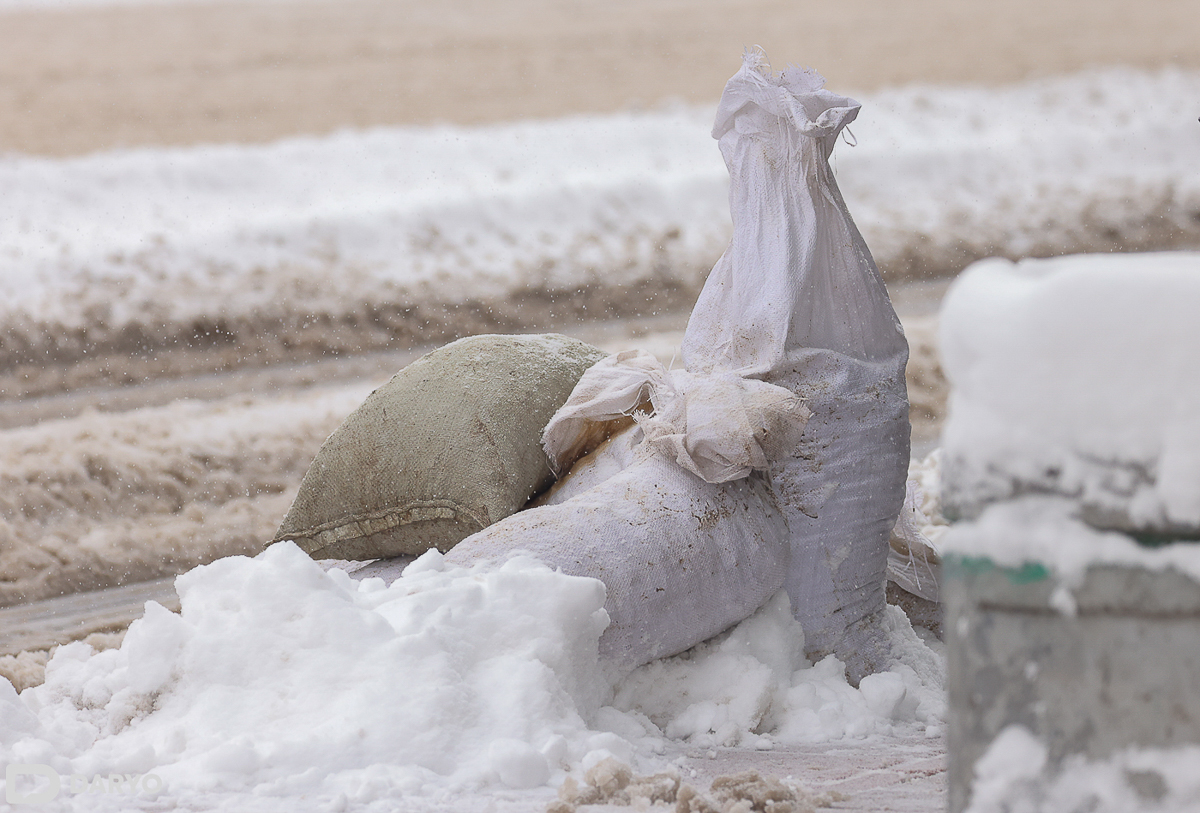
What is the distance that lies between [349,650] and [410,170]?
408 cm

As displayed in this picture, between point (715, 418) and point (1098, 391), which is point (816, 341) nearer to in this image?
point (715, 418)

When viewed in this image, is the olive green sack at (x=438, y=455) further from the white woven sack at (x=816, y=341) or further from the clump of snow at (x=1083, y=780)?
the clump of snow at (x=1083, y=780)

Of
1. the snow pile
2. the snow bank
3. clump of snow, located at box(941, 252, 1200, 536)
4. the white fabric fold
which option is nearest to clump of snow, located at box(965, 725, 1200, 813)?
clump of snow, located at box(941, 252, 1200, 536)

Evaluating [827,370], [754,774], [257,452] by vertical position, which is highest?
[827,370]

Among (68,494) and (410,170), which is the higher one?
(410,170)

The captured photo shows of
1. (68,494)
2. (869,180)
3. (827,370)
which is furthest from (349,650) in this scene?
(869,180)

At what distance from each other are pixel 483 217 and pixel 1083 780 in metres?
3.98

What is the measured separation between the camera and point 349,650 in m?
1.17

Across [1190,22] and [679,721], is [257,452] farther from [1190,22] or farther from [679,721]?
[1190,22]

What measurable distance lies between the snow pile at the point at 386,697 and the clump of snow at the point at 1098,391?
541 mm

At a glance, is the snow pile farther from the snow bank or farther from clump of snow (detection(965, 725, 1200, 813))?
the snow bank

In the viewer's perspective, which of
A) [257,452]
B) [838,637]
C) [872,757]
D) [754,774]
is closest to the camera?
[754,774]

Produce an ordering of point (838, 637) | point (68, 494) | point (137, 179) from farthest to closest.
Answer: point (137, 179) < point (68, 494) < point (838, 637)

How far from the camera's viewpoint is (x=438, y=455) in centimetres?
165
